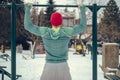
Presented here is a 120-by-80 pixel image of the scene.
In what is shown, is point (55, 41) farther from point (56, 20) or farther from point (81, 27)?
point (81, 27)

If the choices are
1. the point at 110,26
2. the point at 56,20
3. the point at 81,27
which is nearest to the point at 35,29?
the point at 56,20

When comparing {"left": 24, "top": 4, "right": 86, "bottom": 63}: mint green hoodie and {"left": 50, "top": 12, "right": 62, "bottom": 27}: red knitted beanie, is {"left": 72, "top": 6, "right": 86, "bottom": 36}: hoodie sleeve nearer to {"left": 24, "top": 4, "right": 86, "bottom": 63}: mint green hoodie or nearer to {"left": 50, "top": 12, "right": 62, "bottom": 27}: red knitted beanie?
{"left": 24, "top": 4, "right": 86, "bottom": 63}: mint green hoodie

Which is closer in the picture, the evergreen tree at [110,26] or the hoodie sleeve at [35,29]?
the hoodie sleeve at [35,29]

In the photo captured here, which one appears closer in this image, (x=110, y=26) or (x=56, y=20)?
(x=56, y=20)

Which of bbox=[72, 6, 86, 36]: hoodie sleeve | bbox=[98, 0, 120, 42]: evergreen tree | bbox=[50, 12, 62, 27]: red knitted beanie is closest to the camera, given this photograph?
bbox=[50, 12, 62, 27]: red knitted beanie

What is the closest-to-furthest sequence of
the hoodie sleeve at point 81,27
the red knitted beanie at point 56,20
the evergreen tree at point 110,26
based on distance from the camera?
the red knitted beanie at point 56,20 → the hoodie sleeve at point 81,27 → the evergreen tree at point 110,26

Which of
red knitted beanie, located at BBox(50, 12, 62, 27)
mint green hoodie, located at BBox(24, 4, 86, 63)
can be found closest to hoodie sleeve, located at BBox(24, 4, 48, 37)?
mint green hoodie, located at BBox(24, 4, 86, 63)

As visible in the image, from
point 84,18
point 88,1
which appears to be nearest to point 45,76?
point 84,18

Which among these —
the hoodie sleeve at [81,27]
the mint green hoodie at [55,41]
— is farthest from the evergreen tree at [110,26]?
the mint green hoodie at [55,41]

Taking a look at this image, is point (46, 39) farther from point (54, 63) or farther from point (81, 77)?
point (81, 77)

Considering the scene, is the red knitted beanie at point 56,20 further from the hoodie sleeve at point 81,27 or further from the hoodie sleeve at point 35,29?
the hoodie sleeve at point 81,27

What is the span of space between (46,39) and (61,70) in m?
0.45

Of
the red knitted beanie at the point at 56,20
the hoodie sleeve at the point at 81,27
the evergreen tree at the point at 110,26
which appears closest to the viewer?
the red knitted beanie at the point at 56,20

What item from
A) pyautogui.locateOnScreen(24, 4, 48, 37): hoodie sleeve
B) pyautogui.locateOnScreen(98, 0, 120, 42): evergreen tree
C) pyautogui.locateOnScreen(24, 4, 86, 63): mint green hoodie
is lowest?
pyautogui.locateOnScreen(24, 4, 86, 63): mint green hoodie
